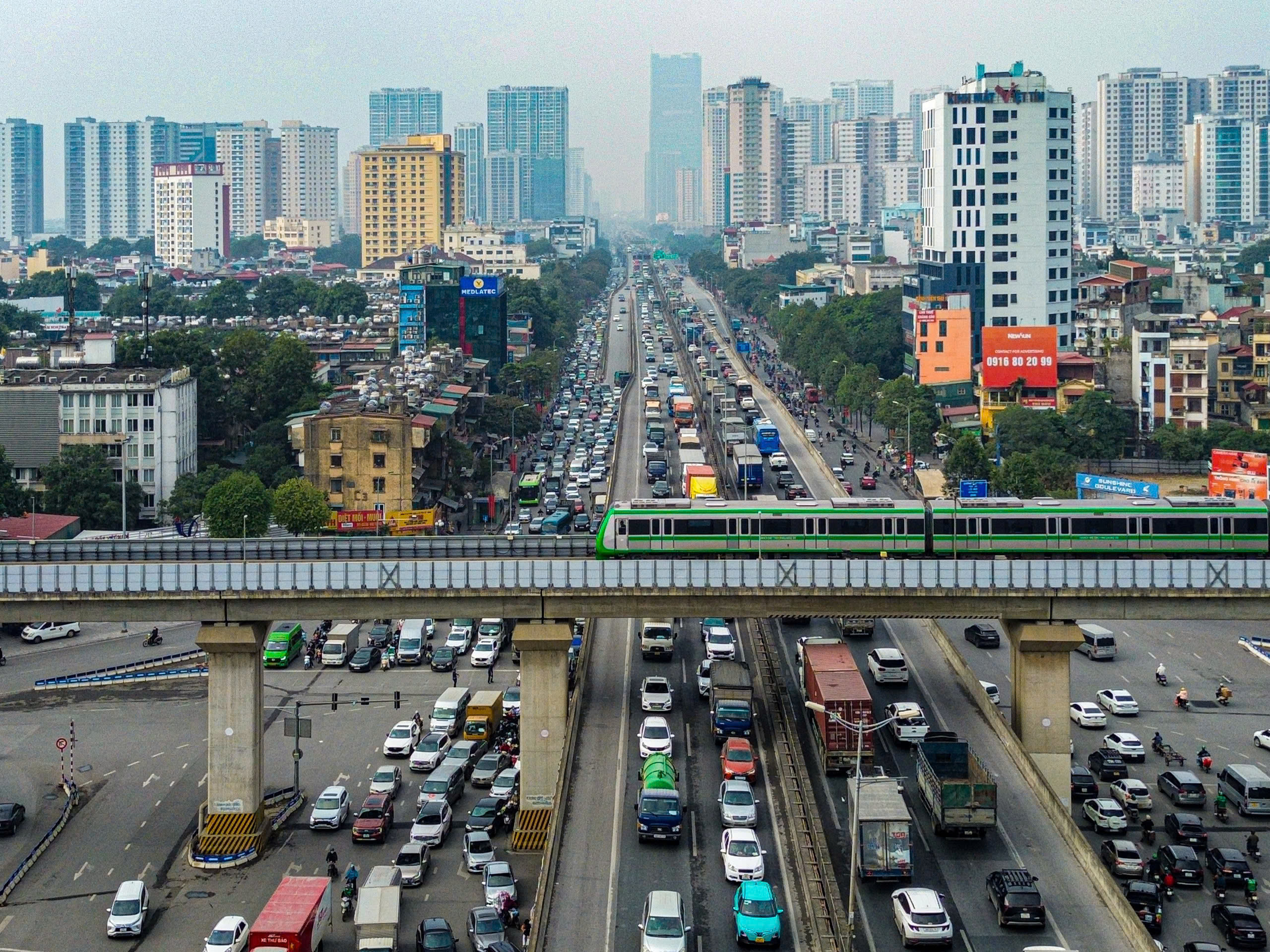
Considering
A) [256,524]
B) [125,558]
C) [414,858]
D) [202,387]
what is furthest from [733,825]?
[202,387]

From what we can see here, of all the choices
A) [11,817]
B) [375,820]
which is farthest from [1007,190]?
[11,817]

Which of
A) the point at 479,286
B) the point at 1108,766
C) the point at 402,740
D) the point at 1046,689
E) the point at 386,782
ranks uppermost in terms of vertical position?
the point at 479,286

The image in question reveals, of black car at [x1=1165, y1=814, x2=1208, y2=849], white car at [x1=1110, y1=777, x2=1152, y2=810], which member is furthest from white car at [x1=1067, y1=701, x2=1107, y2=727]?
black car at [x1=1165, y1=814, x2=1208, y2=849]

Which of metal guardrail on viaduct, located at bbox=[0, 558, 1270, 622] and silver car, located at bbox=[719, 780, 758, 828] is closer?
silver car, located at bbox=[719, 780, 758, 828]

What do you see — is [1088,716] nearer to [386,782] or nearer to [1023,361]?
[386,782]

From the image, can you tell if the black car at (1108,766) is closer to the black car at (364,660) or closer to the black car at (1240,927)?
the black car at (1240,927)

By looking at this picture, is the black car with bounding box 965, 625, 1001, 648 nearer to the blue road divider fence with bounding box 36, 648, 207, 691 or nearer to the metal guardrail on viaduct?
the metal guardrail on viaduct

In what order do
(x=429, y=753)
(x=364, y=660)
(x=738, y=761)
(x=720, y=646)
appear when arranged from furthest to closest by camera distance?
(x=364, y=660) < (x=720, y=646) < (x=429, y=753) < (x=738, y=761)
